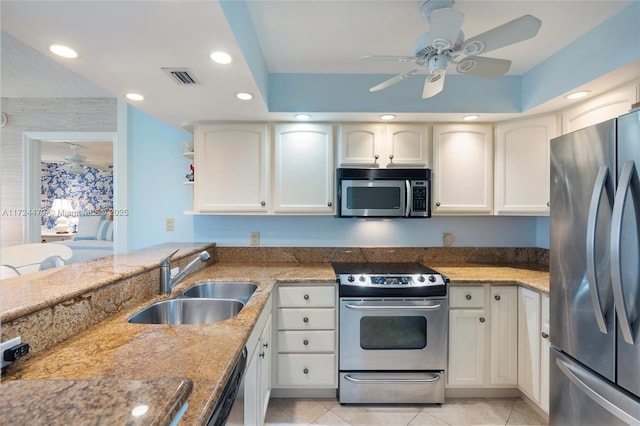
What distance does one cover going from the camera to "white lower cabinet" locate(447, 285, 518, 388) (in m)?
2.05

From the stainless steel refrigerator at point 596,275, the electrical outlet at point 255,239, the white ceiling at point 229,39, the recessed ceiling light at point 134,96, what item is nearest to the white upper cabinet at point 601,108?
the white ceiling at point 229,39

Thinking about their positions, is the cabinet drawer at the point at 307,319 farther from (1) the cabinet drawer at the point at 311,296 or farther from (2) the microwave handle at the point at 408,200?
(2) the microwave handle at the point at 408,200

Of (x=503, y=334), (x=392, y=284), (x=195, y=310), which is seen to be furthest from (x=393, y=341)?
(x=195, y=310)

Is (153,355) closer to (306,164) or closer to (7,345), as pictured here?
(7,345)

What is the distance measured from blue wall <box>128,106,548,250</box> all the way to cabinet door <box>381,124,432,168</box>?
2.00 ft

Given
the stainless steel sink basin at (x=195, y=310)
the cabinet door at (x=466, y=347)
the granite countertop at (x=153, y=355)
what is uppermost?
the granite countertop at (x=153, y=355)

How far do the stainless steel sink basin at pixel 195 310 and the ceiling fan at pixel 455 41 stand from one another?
145 cm

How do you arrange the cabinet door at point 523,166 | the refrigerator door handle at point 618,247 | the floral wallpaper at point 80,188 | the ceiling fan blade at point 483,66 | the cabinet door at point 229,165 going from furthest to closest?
the floral wallpaper at point 80,188 < the cabinet door at point 229,165 < the cabinet door at point 523,166 < the ceiling fan blade at point 483,66 < the refrigerator door handle at point 618,247

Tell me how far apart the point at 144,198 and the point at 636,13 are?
3.55 meters

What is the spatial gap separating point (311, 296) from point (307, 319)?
16 centimetres

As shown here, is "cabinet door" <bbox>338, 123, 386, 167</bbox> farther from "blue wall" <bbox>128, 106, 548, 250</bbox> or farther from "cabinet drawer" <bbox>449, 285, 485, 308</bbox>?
"cabinet drawer" <bbox>449, 285, 485, 308</bbox>

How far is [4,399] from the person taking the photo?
0.57m

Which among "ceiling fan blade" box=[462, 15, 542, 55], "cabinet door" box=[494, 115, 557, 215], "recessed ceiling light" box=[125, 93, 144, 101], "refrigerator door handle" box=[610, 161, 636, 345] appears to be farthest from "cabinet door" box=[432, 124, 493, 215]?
"recessed ceiling light" box=[125, 93, 144, 101]

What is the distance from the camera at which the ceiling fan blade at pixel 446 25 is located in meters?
1.17
